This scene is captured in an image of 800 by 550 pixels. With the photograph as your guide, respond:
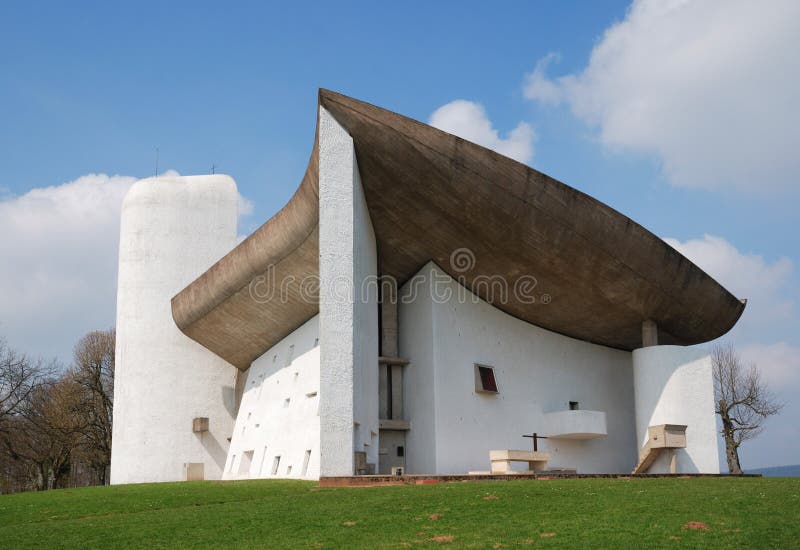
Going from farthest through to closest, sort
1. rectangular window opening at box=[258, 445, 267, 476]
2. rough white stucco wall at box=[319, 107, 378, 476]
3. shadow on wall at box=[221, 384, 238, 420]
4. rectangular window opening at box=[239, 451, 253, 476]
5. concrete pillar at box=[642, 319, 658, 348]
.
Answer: shadow on wall at box=[221, 384, 238, 420] → rectangular window opening at box=[239, 451, 253, 476] → rectangular window opening at box=[258, 445, 267, 476] → concrete pillar at box=[642, 319, 658, 348] → rough white stucco wall at box=[319, 107, 378, 476]

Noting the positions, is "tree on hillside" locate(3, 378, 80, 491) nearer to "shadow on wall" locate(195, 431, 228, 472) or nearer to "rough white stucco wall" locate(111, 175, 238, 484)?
"rough white stucco wall" locate(111, 175, 238, 484)

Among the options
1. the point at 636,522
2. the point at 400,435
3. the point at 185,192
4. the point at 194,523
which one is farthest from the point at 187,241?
the point at 636,522

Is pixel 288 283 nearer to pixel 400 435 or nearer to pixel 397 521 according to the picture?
pixel 400 435

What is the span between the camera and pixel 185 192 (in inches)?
1324

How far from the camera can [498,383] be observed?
81.0 ft

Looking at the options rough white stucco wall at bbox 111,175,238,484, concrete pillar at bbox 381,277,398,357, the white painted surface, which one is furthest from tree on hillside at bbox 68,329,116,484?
the white painted surface

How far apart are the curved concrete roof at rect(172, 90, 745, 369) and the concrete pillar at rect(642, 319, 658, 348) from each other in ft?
0.69

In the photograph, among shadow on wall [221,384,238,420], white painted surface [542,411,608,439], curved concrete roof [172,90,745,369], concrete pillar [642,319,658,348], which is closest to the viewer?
curved concrete roof [172,90,745,369]

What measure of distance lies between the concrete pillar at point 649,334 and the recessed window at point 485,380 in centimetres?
489

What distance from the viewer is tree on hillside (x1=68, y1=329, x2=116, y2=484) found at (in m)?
41.0

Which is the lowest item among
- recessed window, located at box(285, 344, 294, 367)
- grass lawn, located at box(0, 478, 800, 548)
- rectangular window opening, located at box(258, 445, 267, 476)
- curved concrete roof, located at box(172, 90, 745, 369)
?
grass lawn, located at box(0, 478, 800, 548)

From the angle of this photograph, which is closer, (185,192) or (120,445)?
(120,445)

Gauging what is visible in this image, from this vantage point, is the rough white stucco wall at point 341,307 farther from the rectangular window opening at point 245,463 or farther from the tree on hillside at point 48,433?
the tree on hillside at point 48,433

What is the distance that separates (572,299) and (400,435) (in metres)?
6.39
